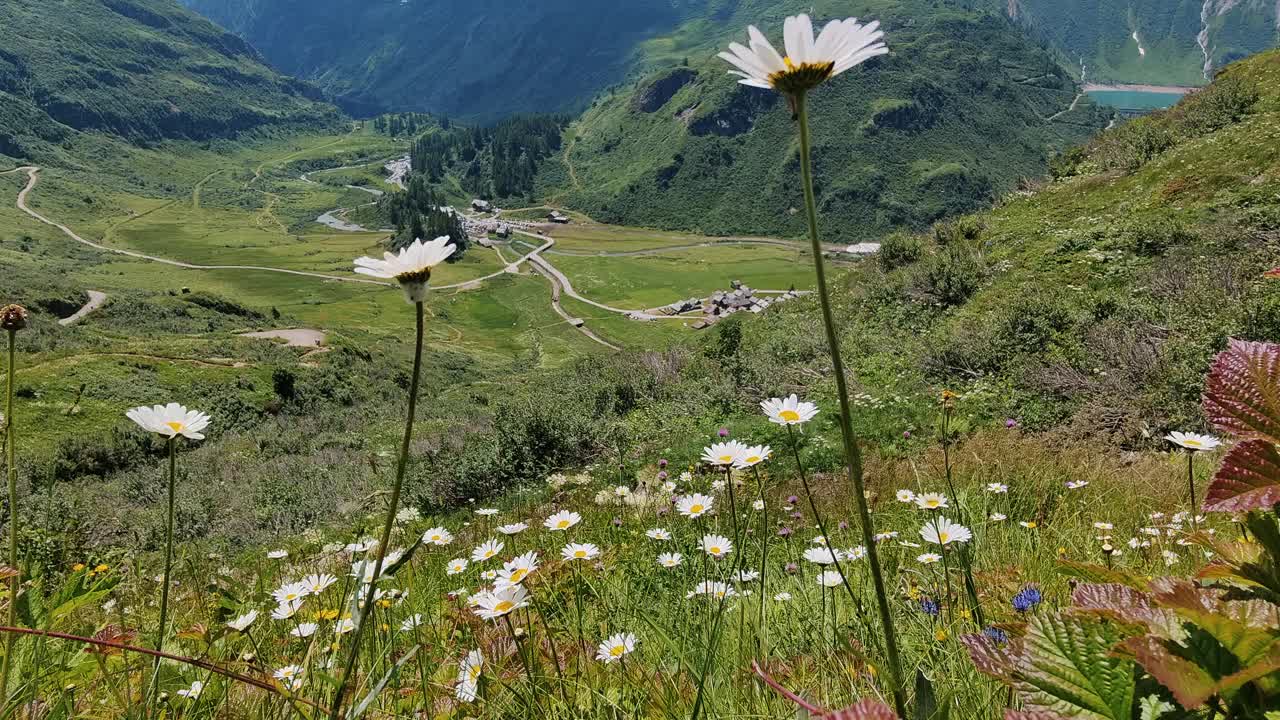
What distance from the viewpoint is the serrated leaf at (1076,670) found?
110cm

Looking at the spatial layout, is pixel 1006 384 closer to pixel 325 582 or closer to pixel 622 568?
pixel 622 568

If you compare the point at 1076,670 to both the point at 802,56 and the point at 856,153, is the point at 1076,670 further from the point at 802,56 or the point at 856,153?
the point at 856,153

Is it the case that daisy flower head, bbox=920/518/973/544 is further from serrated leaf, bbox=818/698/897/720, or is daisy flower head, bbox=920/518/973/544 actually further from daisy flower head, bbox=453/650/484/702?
daisy flower head, bbox=453/650/484/702

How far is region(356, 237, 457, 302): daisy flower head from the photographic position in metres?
1.13

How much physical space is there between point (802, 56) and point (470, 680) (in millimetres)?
1992

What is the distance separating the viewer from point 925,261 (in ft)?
53.7

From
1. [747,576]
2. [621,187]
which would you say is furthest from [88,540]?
[621,187]

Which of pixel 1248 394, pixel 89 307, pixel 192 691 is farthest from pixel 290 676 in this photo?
pixel 89 307

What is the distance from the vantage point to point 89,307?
5538 cm

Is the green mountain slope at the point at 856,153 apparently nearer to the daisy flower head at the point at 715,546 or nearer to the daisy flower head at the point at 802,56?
the daisy flower head at the point at 715,546

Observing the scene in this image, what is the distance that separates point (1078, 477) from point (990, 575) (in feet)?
10.3

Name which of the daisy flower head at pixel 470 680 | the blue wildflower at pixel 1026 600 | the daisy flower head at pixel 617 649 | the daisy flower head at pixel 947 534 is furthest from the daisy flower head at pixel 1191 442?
the daisy flower head at pixel 470 680

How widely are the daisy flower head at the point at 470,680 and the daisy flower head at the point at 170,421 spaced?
3.29ft

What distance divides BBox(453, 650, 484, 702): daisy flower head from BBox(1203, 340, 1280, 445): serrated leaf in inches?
74.3
